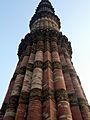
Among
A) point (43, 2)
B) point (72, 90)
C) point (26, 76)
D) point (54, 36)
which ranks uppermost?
point (43, 2)

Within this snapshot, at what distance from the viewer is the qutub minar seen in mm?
9536

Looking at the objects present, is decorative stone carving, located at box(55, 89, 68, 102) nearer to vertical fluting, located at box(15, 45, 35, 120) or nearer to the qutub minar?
the qutub minar

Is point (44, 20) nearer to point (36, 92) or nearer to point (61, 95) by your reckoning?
point (36, 92)

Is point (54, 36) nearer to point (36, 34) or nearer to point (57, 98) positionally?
point (36, 34)

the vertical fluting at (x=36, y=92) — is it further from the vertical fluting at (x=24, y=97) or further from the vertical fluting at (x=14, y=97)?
the vertical fluting at (x=14, y=97)

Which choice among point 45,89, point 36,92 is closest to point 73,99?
point 45,89

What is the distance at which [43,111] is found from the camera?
30.8 feet

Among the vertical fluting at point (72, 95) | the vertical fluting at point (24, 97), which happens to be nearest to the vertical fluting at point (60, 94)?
the vertical fluting at point (72, 95)

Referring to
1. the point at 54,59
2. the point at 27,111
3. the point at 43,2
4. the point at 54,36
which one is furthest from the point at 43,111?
the point at 43,2

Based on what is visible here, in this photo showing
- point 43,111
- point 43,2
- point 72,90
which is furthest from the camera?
point 43,2

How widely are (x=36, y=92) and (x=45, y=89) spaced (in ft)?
1.39

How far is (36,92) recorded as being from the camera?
10.6 meters

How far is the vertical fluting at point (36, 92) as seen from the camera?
9.13m

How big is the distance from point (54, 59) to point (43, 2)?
15290mm
